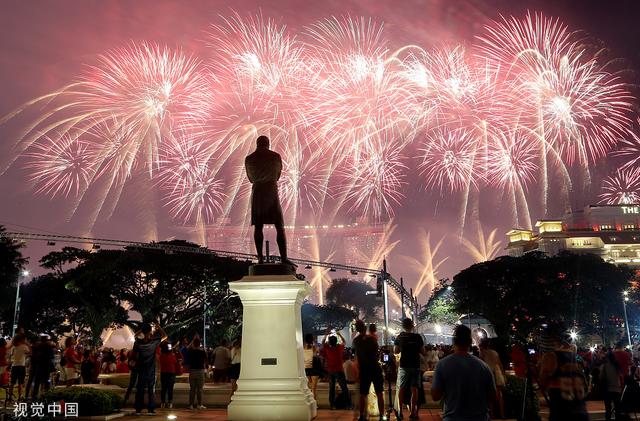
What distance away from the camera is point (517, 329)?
58.8 meters

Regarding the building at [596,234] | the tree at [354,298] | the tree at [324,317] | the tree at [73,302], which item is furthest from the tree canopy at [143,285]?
the building at [596,234]

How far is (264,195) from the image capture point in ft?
35.7

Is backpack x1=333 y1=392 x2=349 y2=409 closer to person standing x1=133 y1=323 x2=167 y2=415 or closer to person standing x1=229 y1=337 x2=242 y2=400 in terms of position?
person standing x1=229 y1=337 x2=242 y2=400

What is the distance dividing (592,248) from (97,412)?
11563 centimetres

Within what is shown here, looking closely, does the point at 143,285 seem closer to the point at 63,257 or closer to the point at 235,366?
the point at 63,257

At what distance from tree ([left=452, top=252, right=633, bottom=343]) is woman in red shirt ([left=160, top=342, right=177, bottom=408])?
48012 mm

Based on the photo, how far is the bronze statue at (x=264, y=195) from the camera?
10797 millimetres

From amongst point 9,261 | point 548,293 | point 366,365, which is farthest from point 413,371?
point 548,293

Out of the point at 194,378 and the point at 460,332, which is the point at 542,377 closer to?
the point at 460,332

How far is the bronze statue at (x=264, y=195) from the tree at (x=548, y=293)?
5036cm

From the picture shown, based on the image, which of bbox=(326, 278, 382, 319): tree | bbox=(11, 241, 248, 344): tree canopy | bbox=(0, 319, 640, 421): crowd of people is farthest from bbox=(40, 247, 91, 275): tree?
bbox=(326, 278, 382, 319): tree

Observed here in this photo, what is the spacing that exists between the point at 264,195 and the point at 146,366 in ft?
14.9

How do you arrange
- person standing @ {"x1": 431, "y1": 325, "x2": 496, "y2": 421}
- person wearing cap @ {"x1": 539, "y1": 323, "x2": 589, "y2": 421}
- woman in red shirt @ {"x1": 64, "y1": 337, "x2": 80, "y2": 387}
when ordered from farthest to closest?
woman in red shirt @ {"x1": 64, "y1": 337, "x2": 80, "y2": 387} < person wearing cap @ {"x1": 539, "y1": 323, "x2": 589, "y2": 421} < person standing @ {"x1": 431, "y1": 325, "x2": 496, "y2": 421}

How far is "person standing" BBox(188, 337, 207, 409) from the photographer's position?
1328 centimetres
